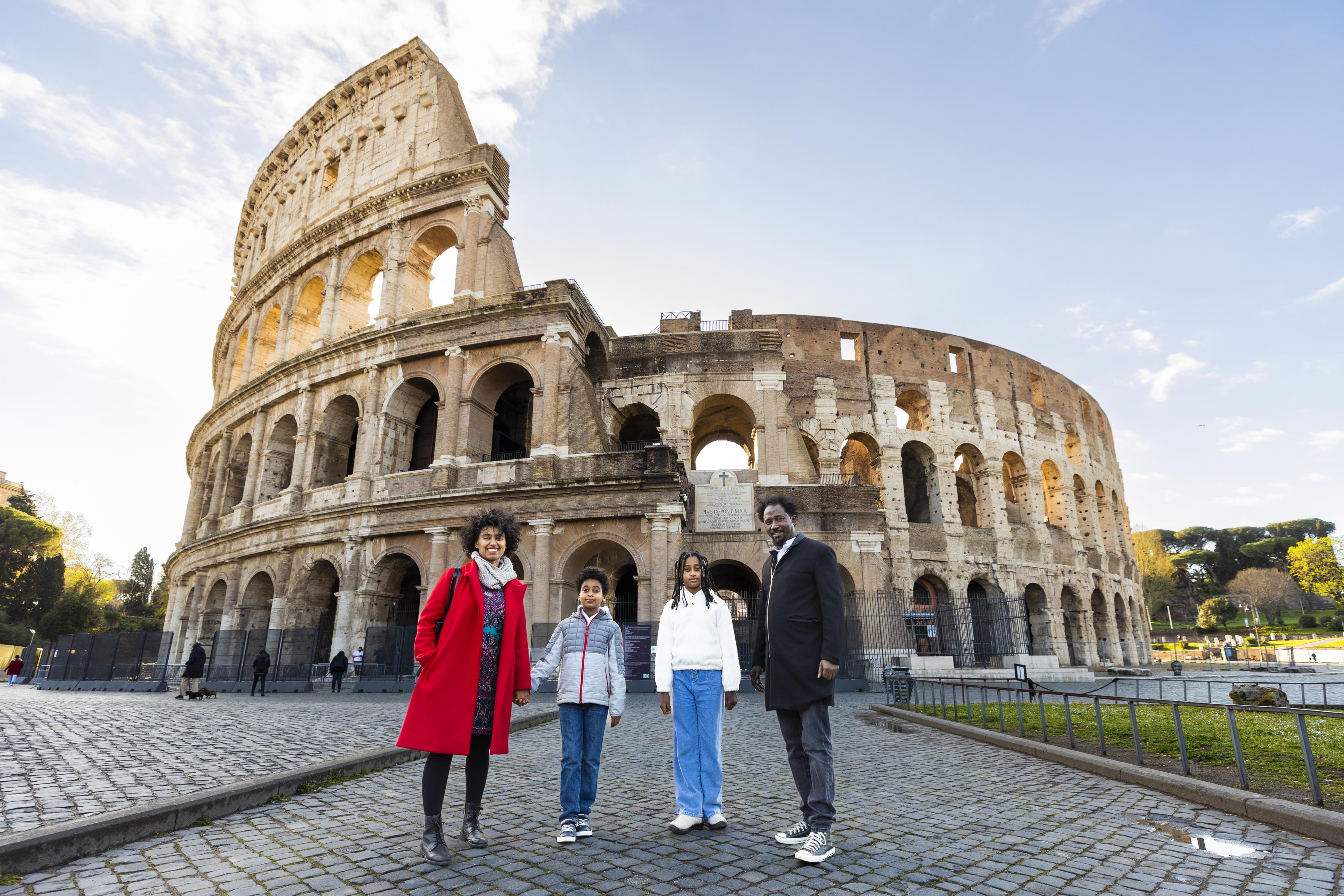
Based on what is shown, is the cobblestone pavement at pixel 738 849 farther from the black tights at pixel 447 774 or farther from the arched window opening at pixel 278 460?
Answer: the arched window opening at pixel 278 460

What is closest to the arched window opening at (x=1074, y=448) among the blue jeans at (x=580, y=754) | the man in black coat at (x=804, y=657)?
the man in black coat at (x=804, y=657)

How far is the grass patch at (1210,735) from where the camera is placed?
480 centimetres

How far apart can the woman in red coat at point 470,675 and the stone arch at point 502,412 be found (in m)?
13.8

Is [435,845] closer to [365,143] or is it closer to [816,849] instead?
[816,849]

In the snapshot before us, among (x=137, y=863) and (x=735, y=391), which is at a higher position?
(x=735, y=391)

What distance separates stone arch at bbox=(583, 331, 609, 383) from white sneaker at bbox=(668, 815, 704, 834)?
17682 millimetres

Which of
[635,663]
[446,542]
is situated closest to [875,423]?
[635,663]

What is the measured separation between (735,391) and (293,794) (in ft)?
54.3

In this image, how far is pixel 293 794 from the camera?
461 centimetres

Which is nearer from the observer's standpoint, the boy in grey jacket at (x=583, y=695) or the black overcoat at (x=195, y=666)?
the boy in grey jacket at (x=583, y=695)

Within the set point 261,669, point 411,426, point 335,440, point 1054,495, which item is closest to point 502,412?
point 411,426

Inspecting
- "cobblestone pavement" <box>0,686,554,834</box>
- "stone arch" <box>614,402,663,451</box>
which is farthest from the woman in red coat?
"stone arch" <box>614,402,663,451</box>

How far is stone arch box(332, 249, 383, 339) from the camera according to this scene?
21.0 metres

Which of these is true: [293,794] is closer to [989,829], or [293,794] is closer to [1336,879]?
[989,829]
